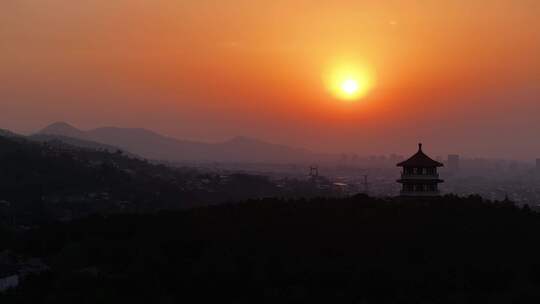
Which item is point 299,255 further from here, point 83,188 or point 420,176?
point 83,188

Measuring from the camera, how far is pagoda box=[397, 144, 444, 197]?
32.6 metres

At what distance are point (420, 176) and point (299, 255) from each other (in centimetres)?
1177

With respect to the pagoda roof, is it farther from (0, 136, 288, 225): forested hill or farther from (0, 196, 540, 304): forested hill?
(0, 136, 288, 225): forested hill

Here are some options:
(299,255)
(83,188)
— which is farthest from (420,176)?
(83,188)

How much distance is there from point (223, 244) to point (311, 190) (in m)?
82.9

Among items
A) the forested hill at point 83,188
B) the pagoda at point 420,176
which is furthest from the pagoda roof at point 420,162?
the forested hill at point 83,188

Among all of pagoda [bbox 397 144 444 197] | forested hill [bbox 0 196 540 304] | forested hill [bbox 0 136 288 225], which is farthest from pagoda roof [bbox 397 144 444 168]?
forested hill [bbox 0 136 288 225]

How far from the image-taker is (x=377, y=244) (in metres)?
25.4

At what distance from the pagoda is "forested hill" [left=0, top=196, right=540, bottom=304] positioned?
2.61 ft

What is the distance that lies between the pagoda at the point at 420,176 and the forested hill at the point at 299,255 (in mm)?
794

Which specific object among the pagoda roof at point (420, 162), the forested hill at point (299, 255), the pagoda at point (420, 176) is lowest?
the forested hill at point (299, 255)

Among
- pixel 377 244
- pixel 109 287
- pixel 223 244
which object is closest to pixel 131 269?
pixel 109 287

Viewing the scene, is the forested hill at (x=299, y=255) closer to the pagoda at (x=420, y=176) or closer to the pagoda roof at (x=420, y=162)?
the pagoda at (x=420, y=176)

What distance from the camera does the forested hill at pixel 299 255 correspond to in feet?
65.5
